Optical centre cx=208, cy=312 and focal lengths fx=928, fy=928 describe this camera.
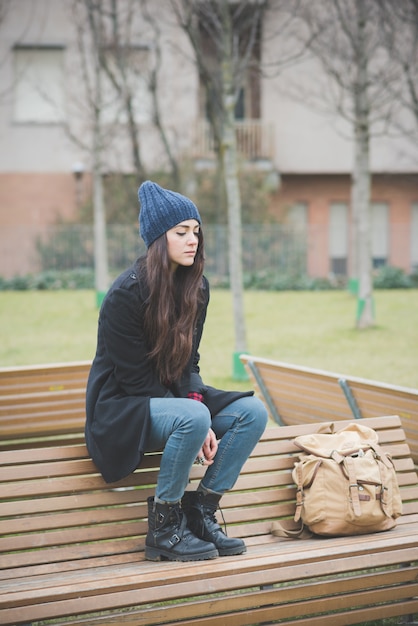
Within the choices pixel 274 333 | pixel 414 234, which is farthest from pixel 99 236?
pixel 414 234

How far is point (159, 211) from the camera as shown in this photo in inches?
156

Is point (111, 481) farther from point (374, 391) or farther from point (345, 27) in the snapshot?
point (345, 27)

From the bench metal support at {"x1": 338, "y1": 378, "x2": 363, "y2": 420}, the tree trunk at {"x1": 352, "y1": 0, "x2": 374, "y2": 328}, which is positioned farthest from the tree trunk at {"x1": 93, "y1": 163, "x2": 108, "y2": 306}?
the bench metal support at {"x1": 338, "y1": 378, "x2": 363, "y2": 420}

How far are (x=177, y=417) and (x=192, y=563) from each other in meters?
0.59

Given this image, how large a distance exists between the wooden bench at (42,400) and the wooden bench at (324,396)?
122cm

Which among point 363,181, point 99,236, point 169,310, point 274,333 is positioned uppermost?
point 363,181

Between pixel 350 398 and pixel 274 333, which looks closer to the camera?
pixel 350 398

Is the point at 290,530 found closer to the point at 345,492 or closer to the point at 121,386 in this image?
the point at 345,492

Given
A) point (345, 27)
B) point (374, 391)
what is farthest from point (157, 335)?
point (345, 27)

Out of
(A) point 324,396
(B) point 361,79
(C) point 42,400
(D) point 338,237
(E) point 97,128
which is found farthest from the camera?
(D) point 338,237

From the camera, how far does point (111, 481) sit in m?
3.89

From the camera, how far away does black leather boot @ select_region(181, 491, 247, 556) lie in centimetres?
389

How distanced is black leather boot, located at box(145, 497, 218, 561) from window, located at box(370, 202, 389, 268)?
27237 millimetres

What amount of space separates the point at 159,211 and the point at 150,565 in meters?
1.47
